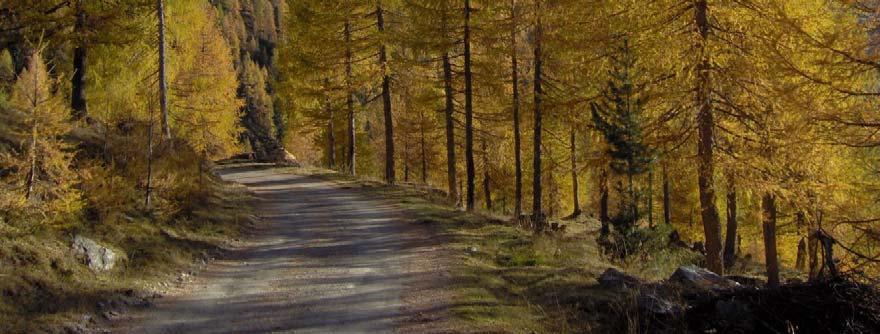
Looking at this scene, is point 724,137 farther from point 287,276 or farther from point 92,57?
point 92,57

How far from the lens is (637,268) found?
11.1 m

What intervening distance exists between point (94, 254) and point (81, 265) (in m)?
0.34

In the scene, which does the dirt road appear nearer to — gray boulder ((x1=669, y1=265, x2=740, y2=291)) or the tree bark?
→ the tree bark

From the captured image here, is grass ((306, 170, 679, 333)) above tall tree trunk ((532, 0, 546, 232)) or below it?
below

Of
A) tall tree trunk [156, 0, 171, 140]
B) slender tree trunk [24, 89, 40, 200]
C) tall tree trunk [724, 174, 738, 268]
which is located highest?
tall tree trunk [156, 0, 171, 140]

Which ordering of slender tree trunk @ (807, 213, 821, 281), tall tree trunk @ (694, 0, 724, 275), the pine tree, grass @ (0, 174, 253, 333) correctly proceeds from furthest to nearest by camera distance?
the pine tree, tall tree trunk @ (694, 0, 724, 275), grass @ (0, 174, 253, 333), slender tree trunk @ (807, 213, 821, 281)

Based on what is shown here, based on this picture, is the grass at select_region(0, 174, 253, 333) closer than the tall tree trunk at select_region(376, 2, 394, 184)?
Yes

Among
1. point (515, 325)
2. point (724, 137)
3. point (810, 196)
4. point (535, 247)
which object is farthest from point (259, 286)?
point (810, 196)

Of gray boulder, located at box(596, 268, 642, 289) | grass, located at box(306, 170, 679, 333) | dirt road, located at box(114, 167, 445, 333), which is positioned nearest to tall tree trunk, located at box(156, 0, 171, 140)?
dirt road, located at box(114, 167, 445, 333)

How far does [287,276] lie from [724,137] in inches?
311

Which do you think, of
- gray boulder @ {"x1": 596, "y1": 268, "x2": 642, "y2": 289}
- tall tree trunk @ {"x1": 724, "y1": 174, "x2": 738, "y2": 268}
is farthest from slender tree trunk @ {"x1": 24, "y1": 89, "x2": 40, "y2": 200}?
tall tree trunk @ {"x1": 724, "y1": 174, "x2": 738, "y2": 268}

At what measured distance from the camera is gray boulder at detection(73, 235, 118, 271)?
332 inches

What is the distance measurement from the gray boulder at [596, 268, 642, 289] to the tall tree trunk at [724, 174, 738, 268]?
304cm

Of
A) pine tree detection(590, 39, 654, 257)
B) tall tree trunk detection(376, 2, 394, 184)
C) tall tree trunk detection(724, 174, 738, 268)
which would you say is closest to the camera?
tall tree trunk detection(724, 174, 738, 268)
